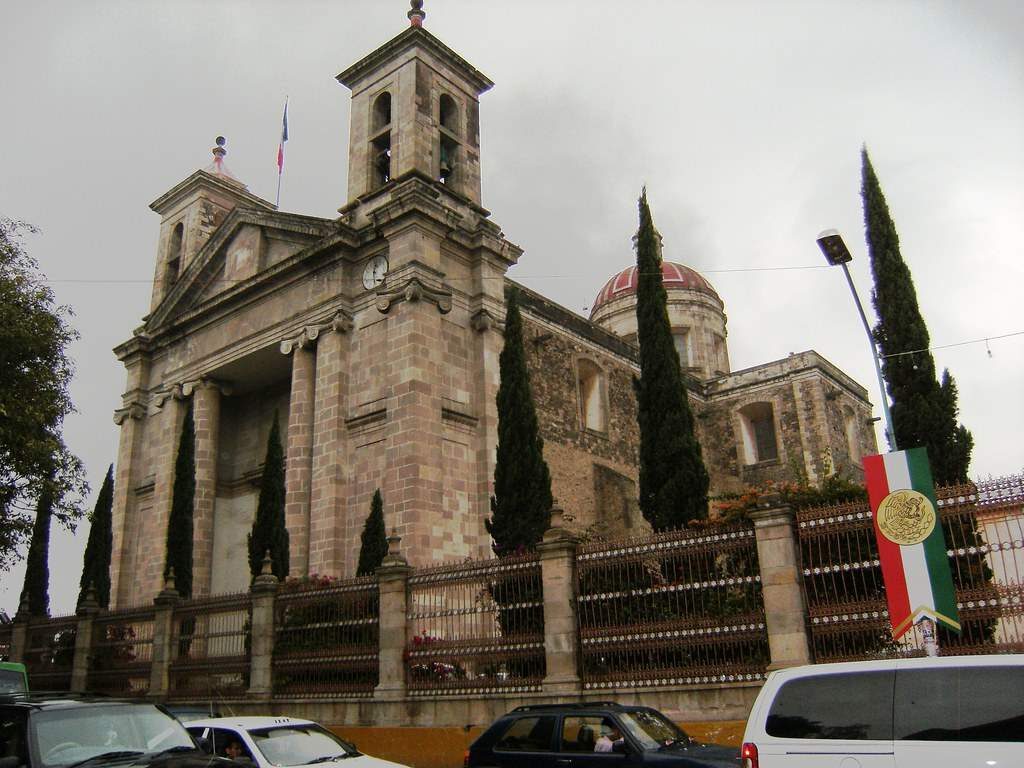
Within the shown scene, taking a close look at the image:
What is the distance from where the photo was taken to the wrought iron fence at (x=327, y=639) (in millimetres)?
13867

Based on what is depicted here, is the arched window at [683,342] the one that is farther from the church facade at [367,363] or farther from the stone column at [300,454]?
the stone column at [300,454]

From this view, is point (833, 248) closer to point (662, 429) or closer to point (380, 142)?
→ point (662, 429)

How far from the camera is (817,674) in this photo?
606 centimetres

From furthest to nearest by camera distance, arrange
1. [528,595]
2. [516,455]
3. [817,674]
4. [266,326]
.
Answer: [266,326] → [516,455] → [528,595] → [817,674]

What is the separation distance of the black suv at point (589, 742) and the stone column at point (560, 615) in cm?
253

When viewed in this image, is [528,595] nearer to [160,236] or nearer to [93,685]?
[93,685]

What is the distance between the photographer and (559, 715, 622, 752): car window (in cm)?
823

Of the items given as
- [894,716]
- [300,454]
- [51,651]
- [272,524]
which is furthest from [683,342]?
[894,716]

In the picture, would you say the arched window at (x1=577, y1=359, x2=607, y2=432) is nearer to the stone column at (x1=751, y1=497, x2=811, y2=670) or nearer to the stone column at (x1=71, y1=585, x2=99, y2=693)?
the stone column at (x1=71, y1=585, x2=99, y2=693)

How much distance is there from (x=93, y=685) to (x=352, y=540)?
6385mm

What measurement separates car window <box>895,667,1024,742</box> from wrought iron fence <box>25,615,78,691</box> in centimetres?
1928

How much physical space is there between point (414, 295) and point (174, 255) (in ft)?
48.8

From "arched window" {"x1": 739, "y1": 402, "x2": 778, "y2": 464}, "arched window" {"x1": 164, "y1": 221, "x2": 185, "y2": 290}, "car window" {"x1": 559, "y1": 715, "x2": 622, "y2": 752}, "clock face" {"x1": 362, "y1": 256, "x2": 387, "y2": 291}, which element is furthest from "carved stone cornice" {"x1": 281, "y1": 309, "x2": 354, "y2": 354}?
"arched window" {"x1": 739, "y1": 402, "x2": 778, "y2": 464}

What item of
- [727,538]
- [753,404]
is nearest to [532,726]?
[727,538]
